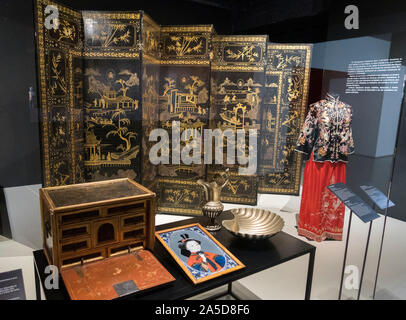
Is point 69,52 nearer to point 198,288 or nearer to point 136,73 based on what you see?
point 136,73

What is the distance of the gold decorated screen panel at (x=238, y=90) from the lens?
3912 mm

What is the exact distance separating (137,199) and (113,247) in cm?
29

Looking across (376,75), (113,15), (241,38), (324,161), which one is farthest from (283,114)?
(113,15)

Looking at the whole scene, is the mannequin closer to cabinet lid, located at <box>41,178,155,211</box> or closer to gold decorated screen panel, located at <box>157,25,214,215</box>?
gold decorated screen panel, located at <box>157,25,214,215</box>

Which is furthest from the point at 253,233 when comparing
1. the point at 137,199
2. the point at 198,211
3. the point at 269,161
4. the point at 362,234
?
the point at 269,161

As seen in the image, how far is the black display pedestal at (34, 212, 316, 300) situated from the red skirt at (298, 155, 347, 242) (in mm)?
1282

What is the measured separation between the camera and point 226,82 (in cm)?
408

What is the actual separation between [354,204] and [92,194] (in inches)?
66.0

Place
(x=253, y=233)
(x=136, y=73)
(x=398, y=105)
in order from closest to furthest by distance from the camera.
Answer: (x=253, y=233) < (x=398, y=105) < (x=136, y=73)

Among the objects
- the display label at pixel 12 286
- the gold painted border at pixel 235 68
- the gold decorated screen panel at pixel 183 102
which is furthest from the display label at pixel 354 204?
the gold painted border at pixel 235 68

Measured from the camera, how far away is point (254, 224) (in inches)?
79.8

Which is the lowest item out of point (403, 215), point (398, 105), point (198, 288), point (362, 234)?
point (362, 234)

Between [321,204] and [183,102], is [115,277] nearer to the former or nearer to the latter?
[321,204]

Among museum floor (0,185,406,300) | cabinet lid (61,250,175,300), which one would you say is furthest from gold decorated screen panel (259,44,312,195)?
cabinet lid (61,250,175,300)
